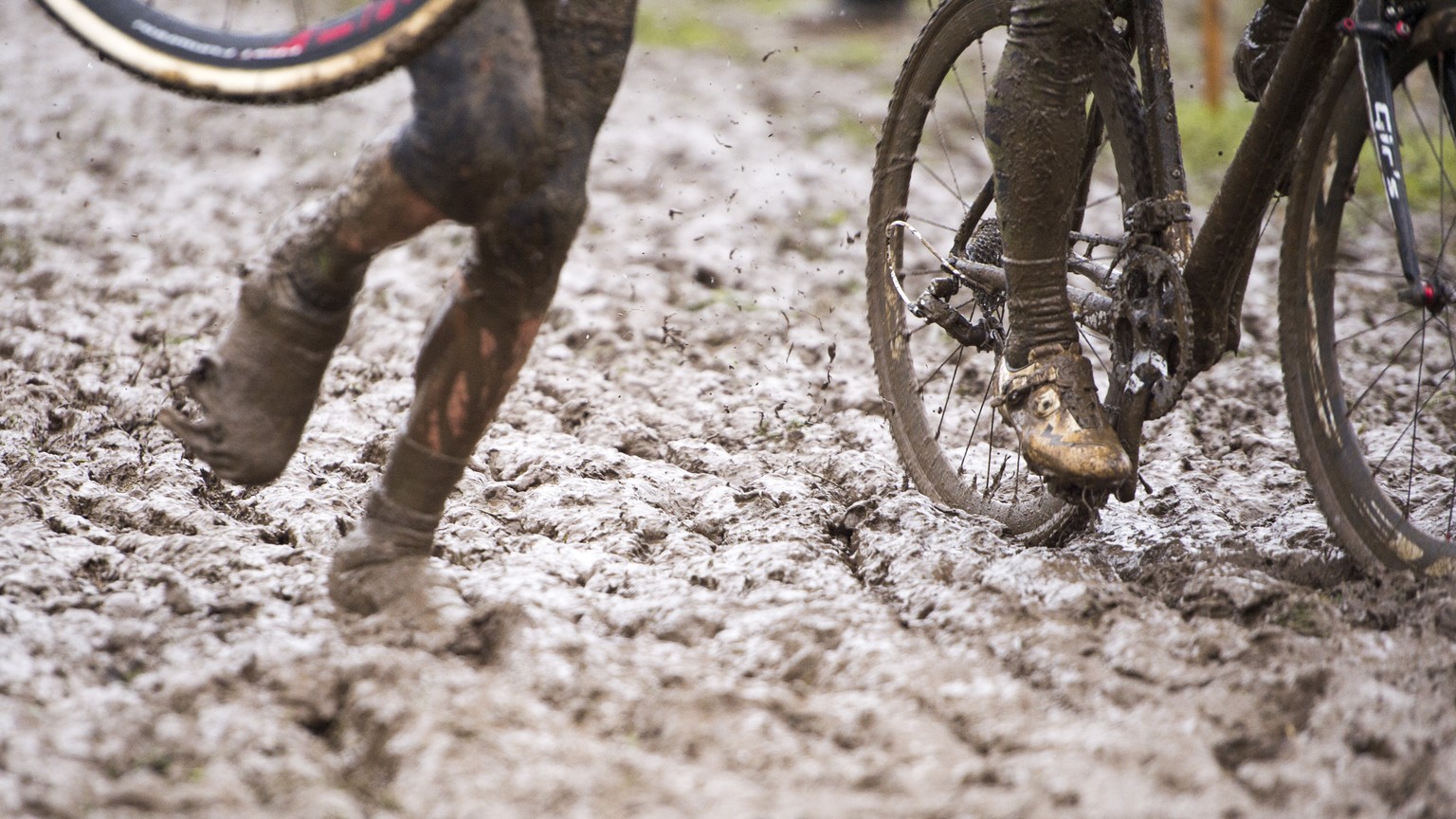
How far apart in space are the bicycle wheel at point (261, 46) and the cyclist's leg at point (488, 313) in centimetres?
24

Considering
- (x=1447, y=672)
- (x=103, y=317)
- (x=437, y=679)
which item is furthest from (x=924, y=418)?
(x=103, y=317)

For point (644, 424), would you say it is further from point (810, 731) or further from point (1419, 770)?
point (1419, 770)

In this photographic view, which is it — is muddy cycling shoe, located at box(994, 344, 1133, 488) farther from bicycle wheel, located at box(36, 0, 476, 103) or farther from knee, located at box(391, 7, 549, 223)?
bicycle wheel, located at box(36, 0, 476, 103)

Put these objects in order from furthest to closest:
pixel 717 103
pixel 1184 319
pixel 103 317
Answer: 1. pixel 717 103
2. pixel 103 317
3. pixel 1184 319

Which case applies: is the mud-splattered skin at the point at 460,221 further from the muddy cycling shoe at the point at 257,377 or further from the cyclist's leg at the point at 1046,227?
the cyclist's leg at the point at 1046,227

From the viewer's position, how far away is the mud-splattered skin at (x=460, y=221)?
182cm

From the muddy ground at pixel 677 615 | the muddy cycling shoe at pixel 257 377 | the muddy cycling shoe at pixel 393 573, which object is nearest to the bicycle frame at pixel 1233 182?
the muddy ground at pixel 677 615

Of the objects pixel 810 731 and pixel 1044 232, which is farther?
pixel 1044 232

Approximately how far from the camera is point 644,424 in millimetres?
3312

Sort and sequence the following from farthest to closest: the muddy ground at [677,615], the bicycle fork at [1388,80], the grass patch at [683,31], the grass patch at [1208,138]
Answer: the grass patch at [683,31] → the grass patch at [1208,138] → the bicycle fork at [1388,80] → the muddy ground at [677,615]

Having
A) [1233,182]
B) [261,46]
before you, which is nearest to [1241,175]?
[1233,182]

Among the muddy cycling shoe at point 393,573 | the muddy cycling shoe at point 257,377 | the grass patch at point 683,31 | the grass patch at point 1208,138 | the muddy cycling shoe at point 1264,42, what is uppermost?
the grass patch at point 683,31

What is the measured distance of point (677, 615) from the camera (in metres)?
2.12

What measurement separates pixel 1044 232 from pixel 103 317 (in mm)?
3269
